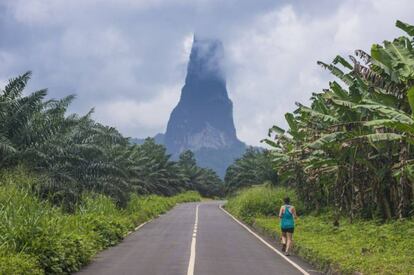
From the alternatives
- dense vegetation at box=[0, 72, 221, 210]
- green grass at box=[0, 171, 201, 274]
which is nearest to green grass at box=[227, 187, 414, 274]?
green grass at box=[0, 171, 201, 274]

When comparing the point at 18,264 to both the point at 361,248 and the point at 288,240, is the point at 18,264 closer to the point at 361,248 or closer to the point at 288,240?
the point at 361,248

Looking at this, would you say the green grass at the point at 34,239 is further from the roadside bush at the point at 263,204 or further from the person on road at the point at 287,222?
the roadside bush at the point at 263,204

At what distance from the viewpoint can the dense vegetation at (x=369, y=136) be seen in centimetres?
1562

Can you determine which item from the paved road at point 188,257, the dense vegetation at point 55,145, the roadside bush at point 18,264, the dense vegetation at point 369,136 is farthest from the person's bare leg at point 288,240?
the roadside bush at point 18,264

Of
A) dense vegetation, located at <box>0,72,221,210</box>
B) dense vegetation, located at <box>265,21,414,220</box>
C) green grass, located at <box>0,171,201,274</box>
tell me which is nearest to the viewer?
green grass, located at <box>0,171,201,274</box>

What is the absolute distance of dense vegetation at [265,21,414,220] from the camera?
15625 millimetres

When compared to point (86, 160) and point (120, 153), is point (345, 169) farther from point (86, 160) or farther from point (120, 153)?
point (120, 153)

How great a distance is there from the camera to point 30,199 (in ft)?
40.7

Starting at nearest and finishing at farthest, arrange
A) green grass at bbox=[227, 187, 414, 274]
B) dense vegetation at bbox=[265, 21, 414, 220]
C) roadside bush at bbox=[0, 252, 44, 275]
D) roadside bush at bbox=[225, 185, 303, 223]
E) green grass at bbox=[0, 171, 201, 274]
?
roadside bush at bbox=[0, 252, 44, 275]
green grass at bbox=[0, 171, 201, 274]
green grass at bbox=[227, 187, 414, 274]
dense vegetation at bbox=[265, 21, 414, 220]
roadside bush at bbox=[225, 185, 303, 223]

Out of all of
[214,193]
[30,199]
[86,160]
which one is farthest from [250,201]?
[214,193]

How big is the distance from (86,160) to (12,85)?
566 cm

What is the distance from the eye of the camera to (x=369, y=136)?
49.9 ft

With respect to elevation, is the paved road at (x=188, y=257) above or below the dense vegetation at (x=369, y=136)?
below

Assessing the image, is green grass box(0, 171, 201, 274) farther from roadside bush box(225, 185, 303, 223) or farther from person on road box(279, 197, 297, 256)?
roadside bush box(225, 185, 303, 223)
